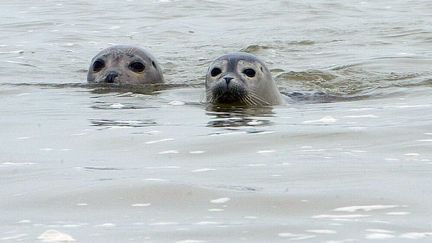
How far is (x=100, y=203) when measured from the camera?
174 inches

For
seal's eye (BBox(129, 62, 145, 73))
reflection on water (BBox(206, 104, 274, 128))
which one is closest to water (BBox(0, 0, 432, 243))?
reflection on water (BBox(206, 104, 274, 128))

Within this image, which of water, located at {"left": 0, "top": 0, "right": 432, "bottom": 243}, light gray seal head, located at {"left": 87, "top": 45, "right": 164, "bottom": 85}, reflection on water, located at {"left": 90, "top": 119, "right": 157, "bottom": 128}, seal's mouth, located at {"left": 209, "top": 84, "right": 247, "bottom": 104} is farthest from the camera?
light gray seal head, located at {"left": 87, "top": 45, "right": 164, "bottom": 85}

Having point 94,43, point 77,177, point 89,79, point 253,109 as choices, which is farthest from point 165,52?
point 77,177

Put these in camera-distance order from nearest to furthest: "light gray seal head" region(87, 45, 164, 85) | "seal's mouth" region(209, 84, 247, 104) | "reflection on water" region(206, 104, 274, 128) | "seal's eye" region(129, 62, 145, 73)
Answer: "reflection on water" region(206, 104, 274, 128) < "seal's mouth" region(209, 84, 247, 104) < "light gray seal head" region(87, 45, 164, 85) < "seal's eye" region(129, 62, 145, 73)

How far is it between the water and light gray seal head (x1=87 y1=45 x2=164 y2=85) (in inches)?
8.6

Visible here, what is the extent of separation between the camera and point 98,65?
383 inches

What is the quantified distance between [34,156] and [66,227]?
1.69 m

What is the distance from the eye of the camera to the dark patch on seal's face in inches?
321

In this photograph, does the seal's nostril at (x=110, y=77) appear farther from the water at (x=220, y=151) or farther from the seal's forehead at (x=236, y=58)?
the seal's forehead at (x=236, y=58)

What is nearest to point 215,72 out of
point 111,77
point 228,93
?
point 228,93

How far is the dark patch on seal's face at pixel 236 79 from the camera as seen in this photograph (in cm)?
815

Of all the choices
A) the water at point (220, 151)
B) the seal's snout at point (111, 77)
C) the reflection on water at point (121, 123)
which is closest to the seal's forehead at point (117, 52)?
the seal's snout at point (111, 77)

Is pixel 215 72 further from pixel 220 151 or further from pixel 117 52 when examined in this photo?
pixel 220 151

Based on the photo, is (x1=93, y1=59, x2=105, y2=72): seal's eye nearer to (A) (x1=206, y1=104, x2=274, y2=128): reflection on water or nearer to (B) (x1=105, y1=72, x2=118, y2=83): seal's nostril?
(B) (x1=105, y1=72, x2=118, y2=83): seal's nostril
